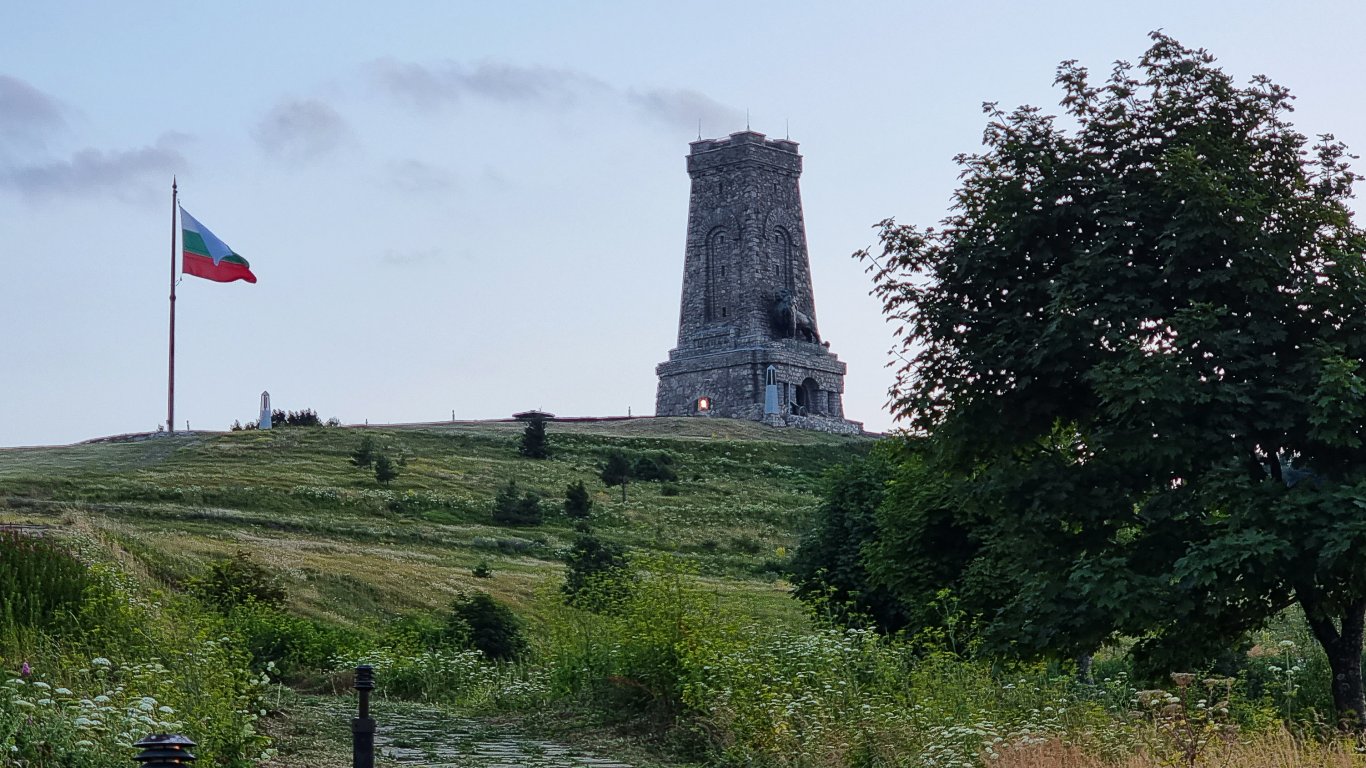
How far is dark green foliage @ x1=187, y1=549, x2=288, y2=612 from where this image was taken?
2508cm

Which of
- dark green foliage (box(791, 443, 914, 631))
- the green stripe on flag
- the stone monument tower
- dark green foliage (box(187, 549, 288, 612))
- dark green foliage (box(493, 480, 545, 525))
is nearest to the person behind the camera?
dark green foliage (box(187, 549, 288, 612))

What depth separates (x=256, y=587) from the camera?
27.0m

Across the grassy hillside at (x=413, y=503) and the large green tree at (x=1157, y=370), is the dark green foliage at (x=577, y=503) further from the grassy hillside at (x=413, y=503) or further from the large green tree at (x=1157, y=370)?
the large green tree at (x=1157, y=370)

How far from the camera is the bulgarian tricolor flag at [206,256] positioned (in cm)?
4641

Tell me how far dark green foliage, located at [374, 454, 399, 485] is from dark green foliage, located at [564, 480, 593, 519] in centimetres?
862

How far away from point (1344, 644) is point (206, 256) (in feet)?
129

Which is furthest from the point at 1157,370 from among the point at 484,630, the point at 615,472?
the point at 615,472

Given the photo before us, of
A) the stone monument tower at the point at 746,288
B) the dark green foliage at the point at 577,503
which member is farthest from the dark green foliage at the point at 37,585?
the stone monument tower at the point at 746,288

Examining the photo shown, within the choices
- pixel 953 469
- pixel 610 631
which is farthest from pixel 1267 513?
pixel 610 631

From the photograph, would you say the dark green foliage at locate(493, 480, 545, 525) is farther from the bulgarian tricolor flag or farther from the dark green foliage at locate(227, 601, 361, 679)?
the dark green foliage at locate(227, 601, 361, 679)

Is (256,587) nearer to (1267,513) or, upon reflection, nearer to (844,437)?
(1267,513)

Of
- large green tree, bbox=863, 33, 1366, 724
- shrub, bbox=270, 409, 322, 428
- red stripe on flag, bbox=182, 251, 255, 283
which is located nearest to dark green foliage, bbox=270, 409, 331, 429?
shrub, bbox=270, 409, 322, 428

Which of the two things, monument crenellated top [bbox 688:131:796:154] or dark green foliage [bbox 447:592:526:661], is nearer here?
dark green foliage [bbox 447:592:526:661]

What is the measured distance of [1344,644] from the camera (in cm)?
1405
